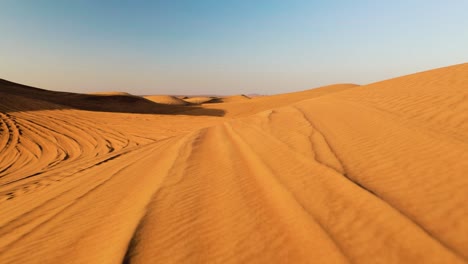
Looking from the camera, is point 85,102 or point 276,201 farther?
point 85,102

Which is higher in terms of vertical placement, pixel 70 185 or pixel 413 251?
pixel 413 251

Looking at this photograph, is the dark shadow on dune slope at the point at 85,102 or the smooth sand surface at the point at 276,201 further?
the dark shadow on dune slope at the point at 85,102

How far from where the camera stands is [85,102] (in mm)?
26625

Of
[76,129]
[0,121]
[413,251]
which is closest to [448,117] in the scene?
[413,251]

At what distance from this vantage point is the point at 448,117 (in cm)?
458

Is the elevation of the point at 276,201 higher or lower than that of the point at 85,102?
lower

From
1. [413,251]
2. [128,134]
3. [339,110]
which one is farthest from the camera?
[128,134]

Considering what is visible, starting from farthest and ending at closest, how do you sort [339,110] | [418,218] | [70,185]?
1. [339,110]
2. [70,185]
3. [418,218]

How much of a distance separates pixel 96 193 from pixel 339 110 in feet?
17.2

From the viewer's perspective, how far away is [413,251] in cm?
158

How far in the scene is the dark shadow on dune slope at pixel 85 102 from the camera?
1875 cm

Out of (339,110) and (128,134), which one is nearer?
(339,110)

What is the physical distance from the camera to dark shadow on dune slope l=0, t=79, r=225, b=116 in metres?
18.8

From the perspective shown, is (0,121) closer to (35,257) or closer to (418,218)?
(35,257)
